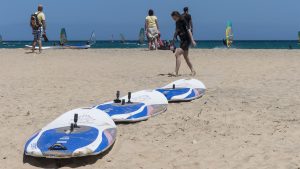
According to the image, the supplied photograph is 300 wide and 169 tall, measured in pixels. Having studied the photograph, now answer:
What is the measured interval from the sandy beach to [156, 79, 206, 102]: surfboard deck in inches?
5.8

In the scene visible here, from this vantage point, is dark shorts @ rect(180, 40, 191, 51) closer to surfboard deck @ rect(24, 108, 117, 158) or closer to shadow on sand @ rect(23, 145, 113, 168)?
surfboard deck @ rect(24, 108, 117, 158)

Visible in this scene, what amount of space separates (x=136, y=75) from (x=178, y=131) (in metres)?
5.81

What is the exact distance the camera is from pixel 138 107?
19.3 feet

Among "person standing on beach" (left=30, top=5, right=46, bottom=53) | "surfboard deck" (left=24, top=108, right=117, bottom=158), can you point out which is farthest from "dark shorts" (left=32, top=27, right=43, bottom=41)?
"surfboard deck" (left=24, top=108, right=117, bottom=158)

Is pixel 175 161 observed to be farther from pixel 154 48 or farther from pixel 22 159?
pixel 154 48

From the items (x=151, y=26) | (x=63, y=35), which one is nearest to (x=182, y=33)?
(x=151, y=26)

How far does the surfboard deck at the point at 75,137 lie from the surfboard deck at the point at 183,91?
217 cm

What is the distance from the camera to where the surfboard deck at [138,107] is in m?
5.60

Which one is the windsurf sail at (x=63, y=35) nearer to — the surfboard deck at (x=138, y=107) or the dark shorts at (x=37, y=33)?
the dark shorts at (x=37, y=33)

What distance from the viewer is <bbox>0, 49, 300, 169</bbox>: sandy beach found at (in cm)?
425

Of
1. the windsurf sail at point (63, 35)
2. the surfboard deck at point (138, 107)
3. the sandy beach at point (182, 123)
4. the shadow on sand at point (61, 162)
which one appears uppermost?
the windsurf sail at point (63, 35)

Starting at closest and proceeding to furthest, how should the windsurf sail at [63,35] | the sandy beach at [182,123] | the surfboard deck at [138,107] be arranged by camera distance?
the sandy beach at [182,123] → the surfboard deck at [138,107] → the windsurf sail at [63,35]

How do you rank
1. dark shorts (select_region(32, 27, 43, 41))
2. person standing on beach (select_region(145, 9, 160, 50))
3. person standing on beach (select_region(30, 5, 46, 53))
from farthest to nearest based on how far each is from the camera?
person standing on beach (select_region(145, 9, 160, 50)), dark shorts (select_region(32, 27, 43, 41)), person standing on beach (select_region(30, 5, 46, 53))

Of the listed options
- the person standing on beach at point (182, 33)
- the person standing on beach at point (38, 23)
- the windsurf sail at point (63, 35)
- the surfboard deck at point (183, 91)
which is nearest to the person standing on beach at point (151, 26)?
the person standing on beach at point (38, 23)
